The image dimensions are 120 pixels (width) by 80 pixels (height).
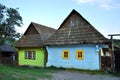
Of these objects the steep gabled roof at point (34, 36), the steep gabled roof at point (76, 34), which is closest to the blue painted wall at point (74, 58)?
the steep gabled roof at point (76, 34)

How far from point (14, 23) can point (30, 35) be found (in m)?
3.07

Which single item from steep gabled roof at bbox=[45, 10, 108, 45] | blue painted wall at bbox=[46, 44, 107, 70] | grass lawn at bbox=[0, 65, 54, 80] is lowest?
grass lawn at bbox=[0, 65, 54, 80]

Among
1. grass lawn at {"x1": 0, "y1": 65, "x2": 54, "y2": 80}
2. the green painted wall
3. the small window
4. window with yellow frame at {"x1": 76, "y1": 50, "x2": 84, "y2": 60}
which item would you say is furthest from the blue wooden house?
grass lawn at {"x1": 0, "y1": 65, "x2": 54, "y2": 80}

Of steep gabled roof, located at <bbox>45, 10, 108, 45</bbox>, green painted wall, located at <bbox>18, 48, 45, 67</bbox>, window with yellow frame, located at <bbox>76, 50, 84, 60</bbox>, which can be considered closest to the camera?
steep gabled roof, located at <bbox>45, 10, 108, 45</bbox>

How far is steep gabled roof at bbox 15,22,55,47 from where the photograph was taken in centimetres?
2500

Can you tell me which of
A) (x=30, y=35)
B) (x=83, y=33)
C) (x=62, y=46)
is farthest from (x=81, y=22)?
(x=30, y=35)

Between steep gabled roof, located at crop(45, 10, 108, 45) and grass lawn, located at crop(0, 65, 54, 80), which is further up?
steep gabled roof, located at crop(45, 10, 108, 45)

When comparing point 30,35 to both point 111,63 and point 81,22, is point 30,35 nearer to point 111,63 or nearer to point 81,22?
point 81,22

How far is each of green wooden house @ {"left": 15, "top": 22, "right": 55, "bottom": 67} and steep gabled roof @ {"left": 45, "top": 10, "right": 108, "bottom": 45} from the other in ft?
7.10

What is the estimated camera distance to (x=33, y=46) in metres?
24.7

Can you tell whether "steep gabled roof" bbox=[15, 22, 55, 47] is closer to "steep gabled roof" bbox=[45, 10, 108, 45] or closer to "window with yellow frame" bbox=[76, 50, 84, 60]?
"steep gabled roof" bbox=[45, 10, 108, 45]

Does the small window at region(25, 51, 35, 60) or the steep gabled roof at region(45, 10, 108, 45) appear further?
the small window at region(25, 51, 35, 60)

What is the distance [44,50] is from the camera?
23938 mm

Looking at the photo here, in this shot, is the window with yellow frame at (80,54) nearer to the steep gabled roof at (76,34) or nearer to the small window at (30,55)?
the steep gabled roof at (76,34)
